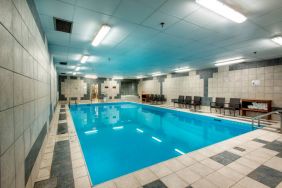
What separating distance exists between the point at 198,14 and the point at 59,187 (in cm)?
372

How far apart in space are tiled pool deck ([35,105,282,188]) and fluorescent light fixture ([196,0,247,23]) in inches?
111

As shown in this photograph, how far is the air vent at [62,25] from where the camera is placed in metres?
3.06

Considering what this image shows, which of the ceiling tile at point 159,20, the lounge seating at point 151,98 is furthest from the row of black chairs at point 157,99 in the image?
the ceiling tile at point 159,20

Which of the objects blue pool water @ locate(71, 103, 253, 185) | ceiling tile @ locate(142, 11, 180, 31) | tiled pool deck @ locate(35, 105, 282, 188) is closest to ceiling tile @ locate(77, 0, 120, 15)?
ceiling tile @ locate(142, 11, 180, 31)

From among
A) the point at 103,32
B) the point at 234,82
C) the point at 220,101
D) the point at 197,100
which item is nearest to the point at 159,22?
the point at 103,32

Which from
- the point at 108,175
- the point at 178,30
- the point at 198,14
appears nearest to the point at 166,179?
the point at 108,175

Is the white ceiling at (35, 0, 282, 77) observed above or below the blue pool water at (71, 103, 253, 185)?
above

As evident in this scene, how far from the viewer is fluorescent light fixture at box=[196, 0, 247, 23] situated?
2.25 meters

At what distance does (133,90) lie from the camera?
1977cm

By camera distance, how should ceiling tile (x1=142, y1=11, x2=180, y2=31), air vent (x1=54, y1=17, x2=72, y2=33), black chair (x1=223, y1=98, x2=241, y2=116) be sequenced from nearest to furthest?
ceiling tile (x1=142, y1=11, x2=180, y2=31) → air vent (x1=54, y1=17, x2=72, y2=33) → black chair (x1=223, y1=98, x2=241, y2=116)

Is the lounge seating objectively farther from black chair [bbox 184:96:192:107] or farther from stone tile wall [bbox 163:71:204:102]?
black chair [bbox 184:96:192:107]

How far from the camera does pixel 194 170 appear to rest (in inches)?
91.1

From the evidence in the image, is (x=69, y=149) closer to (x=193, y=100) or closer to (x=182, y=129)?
(x=182, y=129)

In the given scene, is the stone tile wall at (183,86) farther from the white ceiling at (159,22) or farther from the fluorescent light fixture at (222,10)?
the fluorescent light fixture at (222,10)
